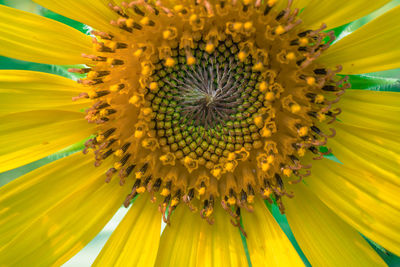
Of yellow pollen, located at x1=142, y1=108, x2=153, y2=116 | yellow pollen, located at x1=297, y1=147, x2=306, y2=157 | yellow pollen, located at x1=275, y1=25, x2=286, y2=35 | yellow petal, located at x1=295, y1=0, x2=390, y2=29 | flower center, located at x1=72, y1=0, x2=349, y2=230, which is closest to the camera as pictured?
yellow petal, located at x1=295, y1=0, x2=390, y2=29

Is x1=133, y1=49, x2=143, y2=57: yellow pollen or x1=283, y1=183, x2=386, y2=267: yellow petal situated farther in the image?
x1=283, y1=183, x2=386, y2=267: yellow petal

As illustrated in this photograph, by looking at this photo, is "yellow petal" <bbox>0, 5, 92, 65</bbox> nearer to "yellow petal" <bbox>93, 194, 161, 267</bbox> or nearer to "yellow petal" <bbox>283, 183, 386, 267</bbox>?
"yellow petal" <bbox>93, 194, 161, 267</bbox>

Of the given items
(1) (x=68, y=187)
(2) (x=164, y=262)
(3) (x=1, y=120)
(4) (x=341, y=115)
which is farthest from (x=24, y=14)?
(4) (x=341, y=115)

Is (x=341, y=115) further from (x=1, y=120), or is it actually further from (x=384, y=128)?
(x=1, y=120)

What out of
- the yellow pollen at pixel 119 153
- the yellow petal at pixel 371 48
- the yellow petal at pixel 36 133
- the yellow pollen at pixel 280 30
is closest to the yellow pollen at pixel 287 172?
the yellow petal at pixel 371 48

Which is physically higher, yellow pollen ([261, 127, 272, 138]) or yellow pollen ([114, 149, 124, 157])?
yellow pollen ([261, 127, 272, 138])

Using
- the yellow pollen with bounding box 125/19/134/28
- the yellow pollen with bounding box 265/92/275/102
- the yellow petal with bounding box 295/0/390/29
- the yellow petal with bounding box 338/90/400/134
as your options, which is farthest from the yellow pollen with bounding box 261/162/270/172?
the yellow pollen with bounding box 125/19/134/28

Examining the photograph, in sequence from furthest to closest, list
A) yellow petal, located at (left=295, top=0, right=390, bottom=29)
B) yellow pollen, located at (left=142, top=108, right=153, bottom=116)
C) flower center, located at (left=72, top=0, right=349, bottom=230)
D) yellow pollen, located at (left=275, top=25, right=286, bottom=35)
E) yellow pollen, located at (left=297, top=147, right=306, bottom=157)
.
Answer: yellow pollen, located at (left=142, top=108, right=153, bottom=116)
yellow pollen, located at (left=297, top=147, right=306, bottom=157)
flower center, located at (left=72, top=0, right=349, bottom=230)
yellow pollen, located at (left=275, top=25, right=286, bottom=35)
yellow petal, located at (left=295, top=0, right=390, bottom=29)
